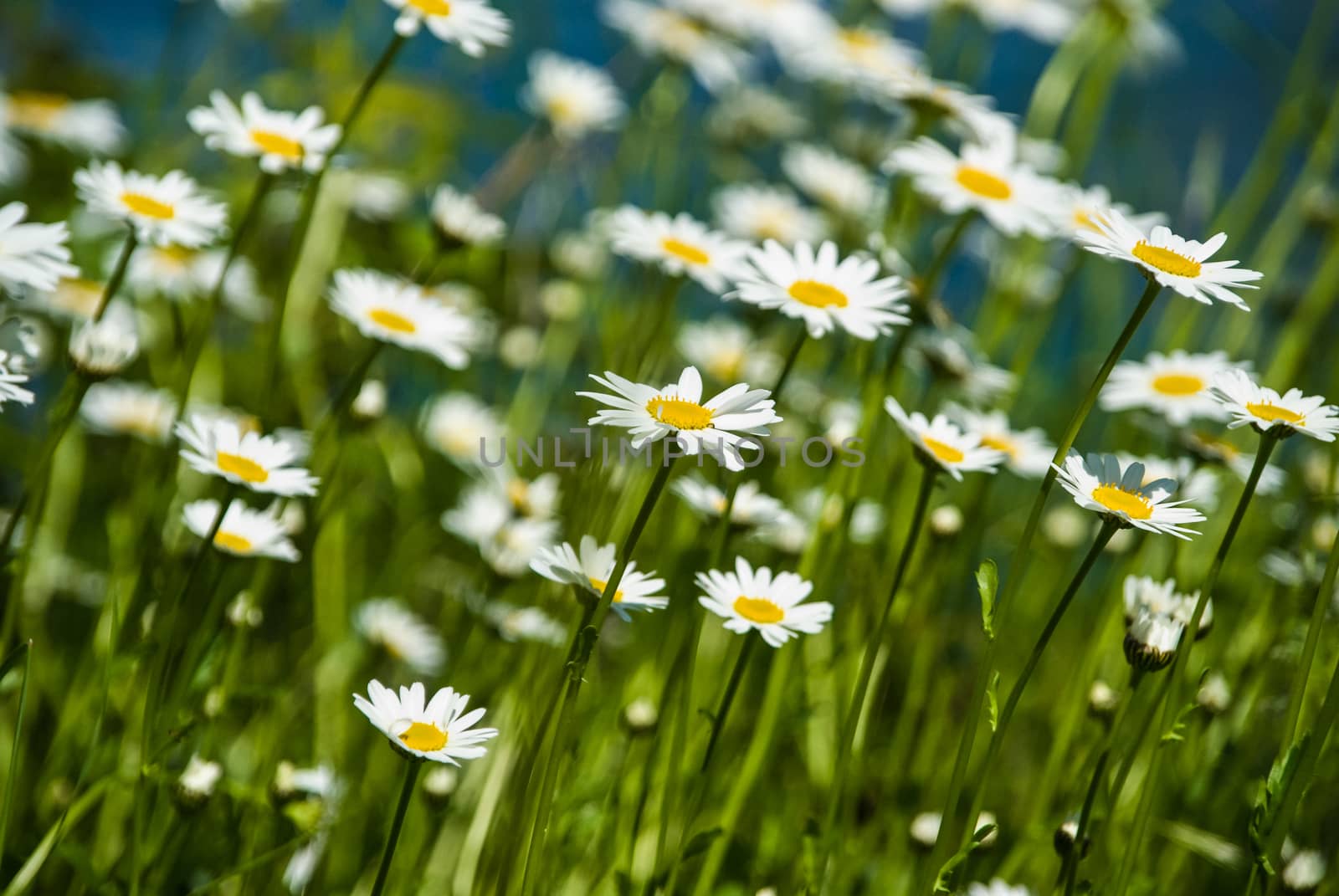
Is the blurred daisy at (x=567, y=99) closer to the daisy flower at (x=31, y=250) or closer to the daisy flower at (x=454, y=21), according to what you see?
the daisy flower at (x=454, y=21)

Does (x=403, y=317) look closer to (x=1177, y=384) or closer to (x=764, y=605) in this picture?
(x=764, y=605)

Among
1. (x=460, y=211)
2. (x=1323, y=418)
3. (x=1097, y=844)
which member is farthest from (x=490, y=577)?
(x=1323, y=418)

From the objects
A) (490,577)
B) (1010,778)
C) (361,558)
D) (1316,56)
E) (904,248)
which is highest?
(1316,56)

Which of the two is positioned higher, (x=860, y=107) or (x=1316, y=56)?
(x=1316, y=56)

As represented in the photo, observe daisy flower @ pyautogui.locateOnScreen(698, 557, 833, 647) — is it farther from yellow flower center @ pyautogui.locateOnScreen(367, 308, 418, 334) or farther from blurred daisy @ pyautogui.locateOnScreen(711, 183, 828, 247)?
blurred daisy @ pyautogui.locateOnScreen(711, 183, 828, 247)

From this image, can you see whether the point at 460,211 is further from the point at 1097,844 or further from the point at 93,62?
the point at 93,62

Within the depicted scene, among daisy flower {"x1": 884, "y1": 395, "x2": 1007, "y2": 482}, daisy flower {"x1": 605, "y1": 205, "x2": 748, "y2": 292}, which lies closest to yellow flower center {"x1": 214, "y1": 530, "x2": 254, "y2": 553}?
daisy flower {"x1": 605, "y1": 205, "x2": 748, "y2": 292}
